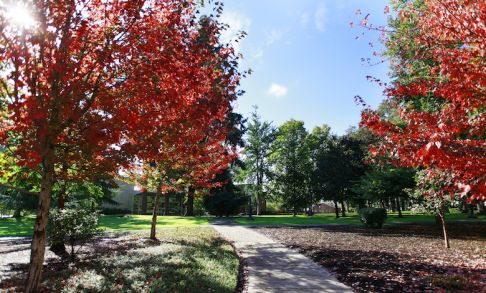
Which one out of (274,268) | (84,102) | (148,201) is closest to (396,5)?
(274,268)

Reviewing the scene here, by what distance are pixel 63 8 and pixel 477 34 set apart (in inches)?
271

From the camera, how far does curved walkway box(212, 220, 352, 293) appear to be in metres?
7.35

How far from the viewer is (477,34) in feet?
17.9

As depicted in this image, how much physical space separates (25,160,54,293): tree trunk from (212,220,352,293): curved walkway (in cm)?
412

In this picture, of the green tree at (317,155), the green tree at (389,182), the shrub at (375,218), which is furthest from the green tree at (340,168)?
the shrub at (375,218)

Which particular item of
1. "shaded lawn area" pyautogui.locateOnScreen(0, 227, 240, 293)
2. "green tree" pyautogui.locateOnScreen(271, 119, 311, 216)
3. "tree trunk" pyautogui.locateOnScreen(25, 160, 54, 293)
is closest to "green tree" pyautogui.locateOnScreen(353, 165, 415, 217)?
"green tree" pyautogui.locateOnScreen(271, 119, 311, 216)

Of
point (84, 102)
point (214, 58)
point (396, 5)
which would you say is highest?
point (396, 5)

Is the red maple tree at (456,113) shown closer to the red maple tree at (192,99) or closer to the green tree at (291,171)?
the red maple tree at (192,99)

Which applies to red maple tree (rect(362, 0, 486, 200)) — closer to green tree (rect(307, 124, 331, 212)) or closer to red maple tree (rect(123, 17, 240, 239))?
red maple tree (rect(123, 17, 240, 239))

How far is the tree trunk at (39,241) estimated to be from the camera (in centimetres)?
576

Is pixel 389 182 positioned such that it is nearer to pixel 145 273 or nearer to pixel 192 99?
pixel 145 273

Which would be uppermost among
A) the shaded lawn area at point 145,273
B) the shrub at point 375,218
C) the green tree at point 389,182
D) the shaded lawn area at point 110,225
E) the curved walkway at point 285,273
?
the green tree at point 389,182

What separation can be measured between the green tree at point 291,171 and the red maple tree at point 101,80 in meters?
39.6

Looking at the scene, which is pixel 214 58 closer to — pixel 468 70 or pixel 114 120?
pixel 114 120
